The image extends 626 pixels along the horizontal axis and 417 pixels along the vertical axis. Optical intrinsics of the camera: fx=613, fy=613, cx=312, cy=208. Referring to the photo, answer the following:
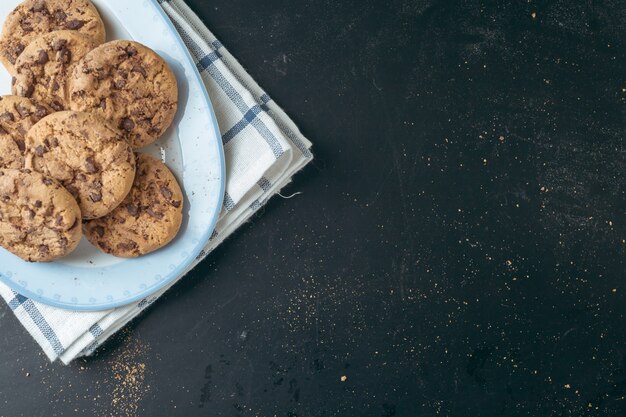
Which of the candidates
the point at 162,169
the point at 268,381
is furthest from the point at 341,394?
the point at 162,169

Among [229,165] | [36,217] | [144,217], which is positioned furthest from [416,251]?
[36,217]

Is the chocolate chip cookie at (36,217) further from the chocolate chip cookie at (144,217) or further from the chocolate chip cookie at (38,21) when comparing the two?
the chocolate chip cookie at (38,21)

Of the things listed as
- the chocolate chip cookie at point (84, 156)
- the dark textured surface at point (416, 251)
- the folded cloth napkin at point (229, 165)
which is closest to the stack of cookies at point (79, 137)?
the chocolate chip cookie at point (84, 156)

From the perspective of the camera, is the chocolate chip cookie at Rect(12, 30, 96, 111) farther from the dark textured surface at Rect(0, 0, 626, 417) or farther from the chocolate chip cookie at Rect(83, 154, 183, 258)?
the dark textured surface at Rect(0, 0, 626, 417)

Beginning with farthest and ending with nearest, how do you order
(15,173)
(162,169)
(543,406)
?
(543,406) < (162,169) < (15,173)

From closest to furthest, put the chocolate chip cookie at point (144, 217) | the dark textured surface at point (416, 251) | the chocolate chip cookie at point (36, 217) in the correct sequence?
the chocolate chip cookie at point (36, 217)
the chocolate chip cookie at point (144, 217)
the dark textured surface at point (416, 251)

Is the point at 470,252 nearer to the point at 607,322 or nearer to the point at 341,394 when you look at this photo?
the point at 607,322
